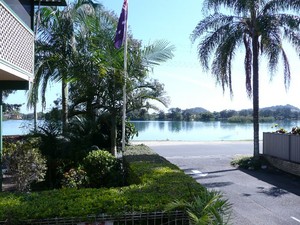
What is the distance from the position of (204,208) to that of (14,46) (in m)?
5.16

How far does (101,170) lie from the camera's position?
29.2ft

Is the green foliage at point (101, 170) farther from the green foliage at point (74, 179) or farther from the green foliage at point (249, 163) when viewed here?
the green foliage at point (249, 163)

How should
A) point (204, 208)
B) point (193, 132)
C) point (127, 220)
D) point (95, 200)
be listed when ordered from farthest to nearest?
point (193, 132), point (95, 200), point (127, 220), point (204, 208)

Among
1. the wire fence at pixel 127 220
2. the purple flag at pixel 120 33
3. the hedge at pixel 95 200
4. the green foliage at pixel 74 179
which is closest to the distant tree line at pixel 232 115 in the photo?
the purple flag at pixel 120 33

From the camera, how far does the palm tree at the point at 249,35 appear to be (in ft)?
44.8

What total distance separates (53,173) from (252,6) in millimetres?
9511

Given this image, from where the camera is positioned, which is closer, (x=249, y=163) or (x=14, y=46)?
(x=14, y=46)

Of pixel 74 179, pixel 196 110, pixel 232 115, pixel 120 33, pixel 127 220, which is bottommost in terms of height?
pixel 74 179

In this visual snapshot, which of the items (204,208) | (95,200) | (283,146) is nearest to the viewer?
(204,208)

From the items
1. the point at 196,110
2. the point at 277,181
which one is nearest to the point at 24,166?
the point at 277,181

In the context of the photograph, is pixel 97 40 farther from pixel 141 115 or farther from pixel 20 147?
pixel 20 147

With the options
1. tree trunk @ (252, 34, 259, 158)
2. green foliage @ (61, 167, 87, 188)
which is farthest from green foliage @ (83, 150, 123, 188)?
tree trunk @ (252, 34, 259, 158)

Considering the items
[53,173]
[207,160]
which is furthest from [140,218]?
[207,160]

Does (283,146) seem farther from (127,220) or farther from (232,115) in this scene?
(232,115)
